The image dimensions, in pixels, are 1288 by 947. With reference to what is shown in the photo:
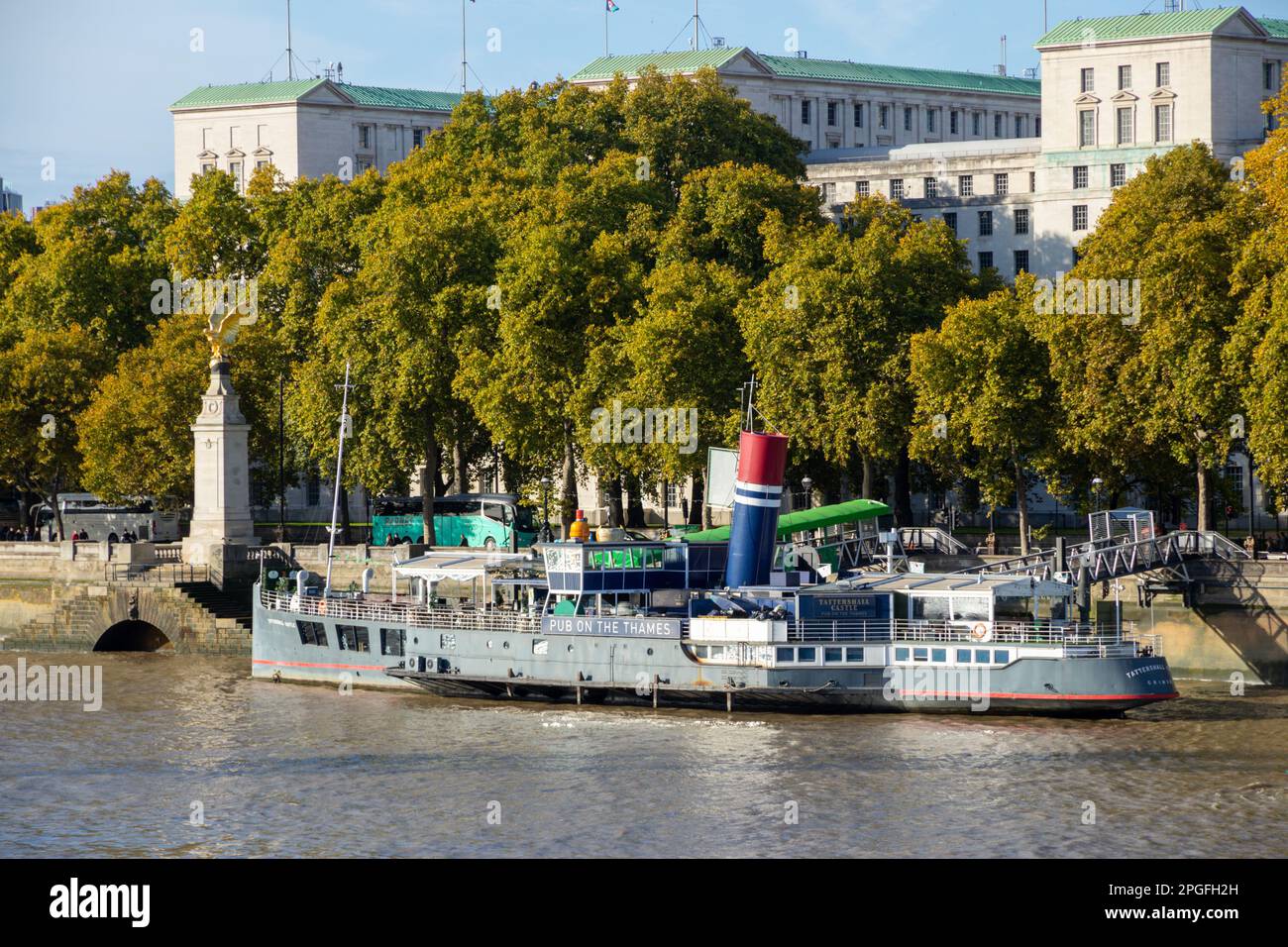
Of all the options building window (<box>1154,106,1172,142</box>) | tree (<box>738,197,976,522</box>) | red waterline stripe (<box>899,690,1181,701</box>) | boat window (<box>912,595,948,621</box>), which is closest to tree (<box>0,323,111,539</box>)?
tree (<box>738,197,976,522</box>)

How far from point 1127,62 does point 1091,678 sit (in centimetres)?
5785

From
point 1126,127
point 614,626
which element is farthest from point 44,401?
point 1126,127

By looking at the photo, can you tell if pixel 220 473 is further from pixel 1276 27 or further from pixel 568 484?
pixel 1276 27

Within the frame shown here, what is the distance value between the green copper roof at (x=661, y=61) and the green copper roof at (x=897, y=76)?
6583mm

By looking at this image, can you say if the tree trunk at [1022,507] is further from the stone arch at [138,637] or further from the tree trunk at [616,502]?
the stone arch at [138,637]

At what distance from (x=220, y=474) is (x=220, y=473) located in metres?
0.04

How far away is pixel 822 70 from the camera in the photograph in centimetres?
14475

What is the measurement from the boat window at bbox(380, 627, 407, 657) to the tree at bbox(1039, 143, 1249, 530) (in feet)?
84.1

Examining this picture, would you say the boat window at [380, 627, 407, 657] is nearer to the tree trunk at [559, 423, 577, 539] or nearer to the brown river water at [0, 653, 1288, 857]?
the brown river water at [0, 653, 1288, 857]

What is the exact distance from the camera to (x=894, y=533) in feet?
220

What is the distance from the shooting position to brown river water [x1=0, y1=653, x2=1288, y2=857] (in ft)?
143

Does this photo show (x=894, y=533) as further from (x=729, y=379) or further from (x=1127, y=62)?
(x=1127, y=62)

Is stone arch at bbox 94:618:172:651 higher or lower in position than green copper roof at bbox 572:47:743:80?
lower
